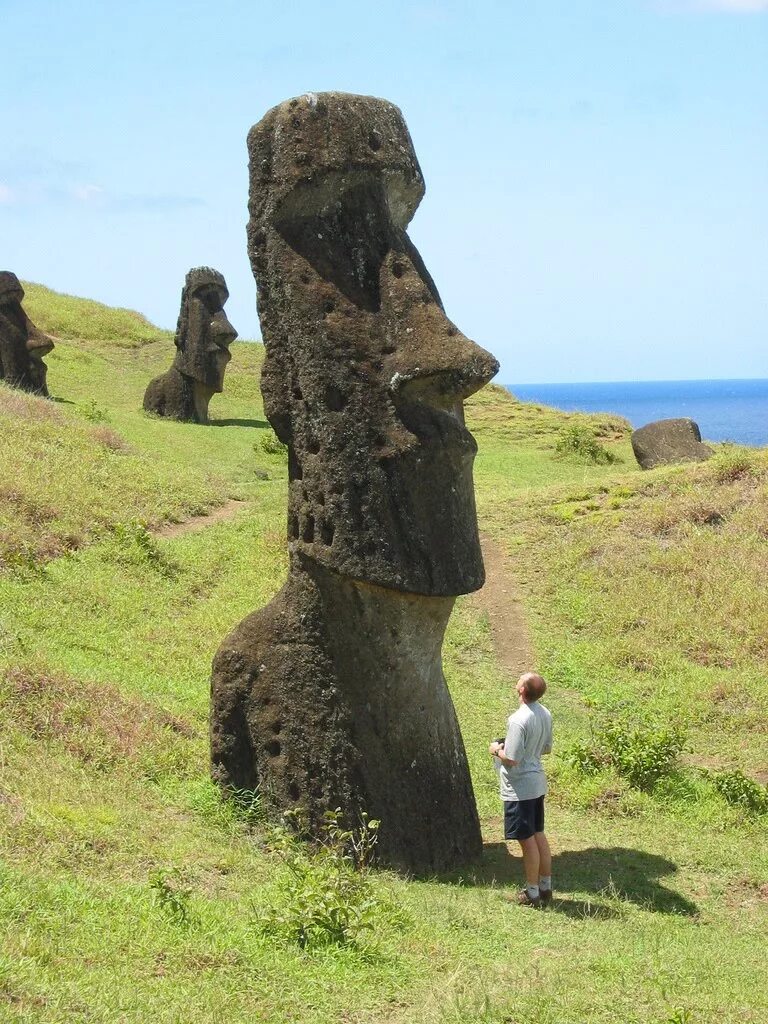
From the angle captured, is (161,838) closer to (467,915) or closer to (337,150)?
(467,915)

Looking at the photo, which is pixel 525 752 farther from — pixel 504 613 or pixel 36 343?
pixel 36 343

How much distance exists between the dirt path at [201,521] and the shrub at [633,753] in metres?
7.50

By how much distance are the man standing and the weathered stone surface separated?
50.5ft

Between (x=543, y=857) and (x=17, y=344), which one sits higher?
(x=17, y=344)

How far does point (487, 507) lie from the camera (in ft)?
60.7

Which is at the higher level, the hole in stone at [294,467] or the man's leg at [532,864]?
the hole in stone at [294,467]

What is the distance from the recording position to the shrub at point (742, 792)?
29.6 feet

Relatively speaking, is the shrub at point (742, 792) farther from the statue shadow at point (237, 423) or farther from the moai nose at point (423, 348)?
the statue shadow at point (237, 423)

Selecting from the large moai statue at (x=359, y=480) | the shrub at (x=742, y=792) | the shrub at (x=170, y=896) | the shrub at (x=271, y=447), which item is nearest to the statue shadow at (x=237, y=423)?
the shrub at (x=271, y=447)

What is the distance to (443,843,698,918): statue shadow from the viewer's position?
7121 millimetres

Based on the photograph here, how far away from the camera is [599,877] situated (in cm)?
757

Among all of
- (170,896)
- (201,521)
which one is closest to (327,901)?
(170,896)

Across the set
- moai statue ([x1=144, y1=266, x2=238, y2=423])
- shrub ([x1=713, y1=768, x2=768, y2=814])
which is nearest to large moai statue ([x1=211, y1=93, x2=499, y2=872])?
shrub ([x1=713, y1=768, x2=768, y2=814])

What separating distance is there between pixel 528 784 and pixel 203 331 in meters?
20.4
